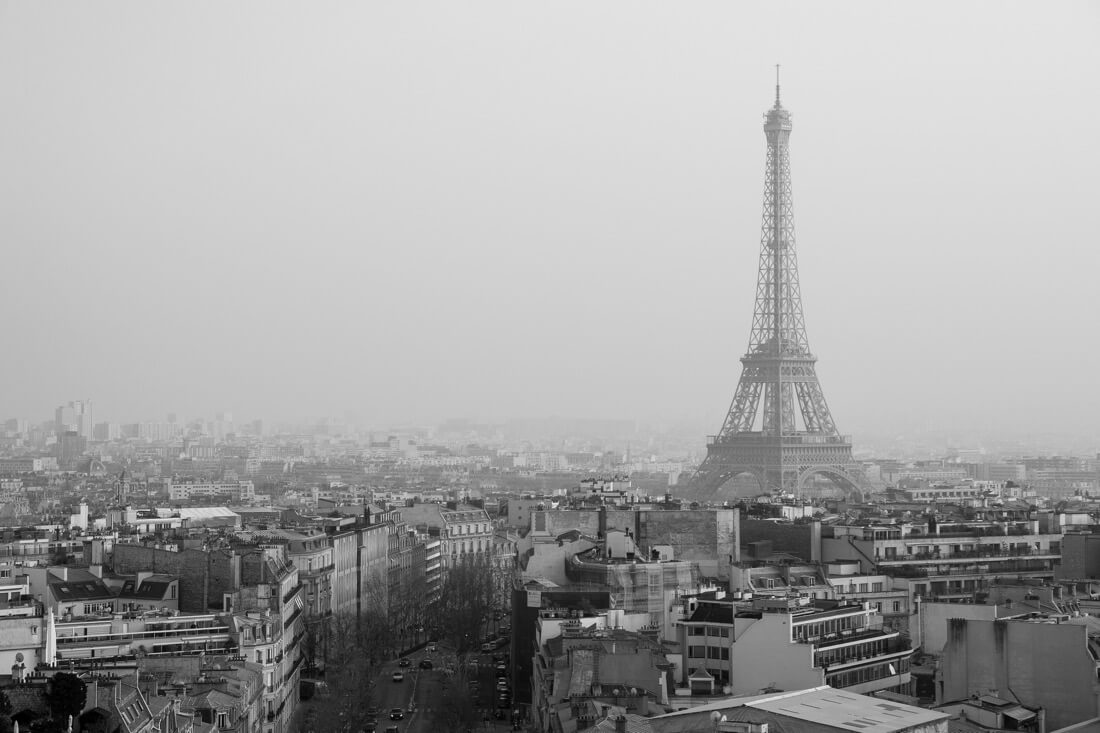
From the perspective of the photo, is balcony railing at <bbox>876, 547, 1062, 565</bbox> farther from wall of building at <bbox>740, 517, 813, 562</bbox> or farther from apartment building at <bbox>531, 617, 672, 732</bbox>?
apartment building at <bbox>531, 617, 672, 732</bbox>

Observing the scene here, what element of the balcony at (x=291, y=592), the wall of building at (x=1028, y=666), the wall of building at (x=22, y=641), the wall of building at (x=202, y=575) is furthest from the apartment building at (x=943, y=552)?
the wall of building at (x=22, y=641)

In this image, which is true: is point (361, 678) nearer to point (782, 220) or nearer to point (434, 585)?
point (434, 585)

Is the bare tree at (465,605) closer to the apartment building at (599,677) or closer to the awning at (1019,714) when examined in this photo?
the apartment building at (599,677)

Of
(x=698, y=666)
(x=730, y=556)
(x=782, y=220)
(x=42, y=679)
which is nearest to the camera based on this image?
(x=42, y=679)

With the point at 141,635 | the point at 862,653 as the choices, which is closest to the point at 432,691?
Answer: the point at 141,635

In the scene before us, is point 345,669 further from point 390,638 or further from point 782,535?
point 782,535

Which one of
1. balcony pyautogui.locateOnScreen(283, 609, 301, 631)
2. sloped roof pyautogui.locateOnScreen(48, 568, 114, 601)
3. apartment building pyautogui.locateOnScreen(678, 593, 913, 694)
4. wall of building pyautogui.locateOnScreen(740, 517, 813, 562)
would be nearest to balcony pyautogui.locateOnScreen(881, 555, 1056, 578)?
wall of building pyautogui.locateOnScreen(740, 517, 813, 562)

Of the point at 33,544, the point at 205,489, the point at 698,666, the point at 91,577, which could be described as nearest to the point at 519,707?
the point at 698,666
